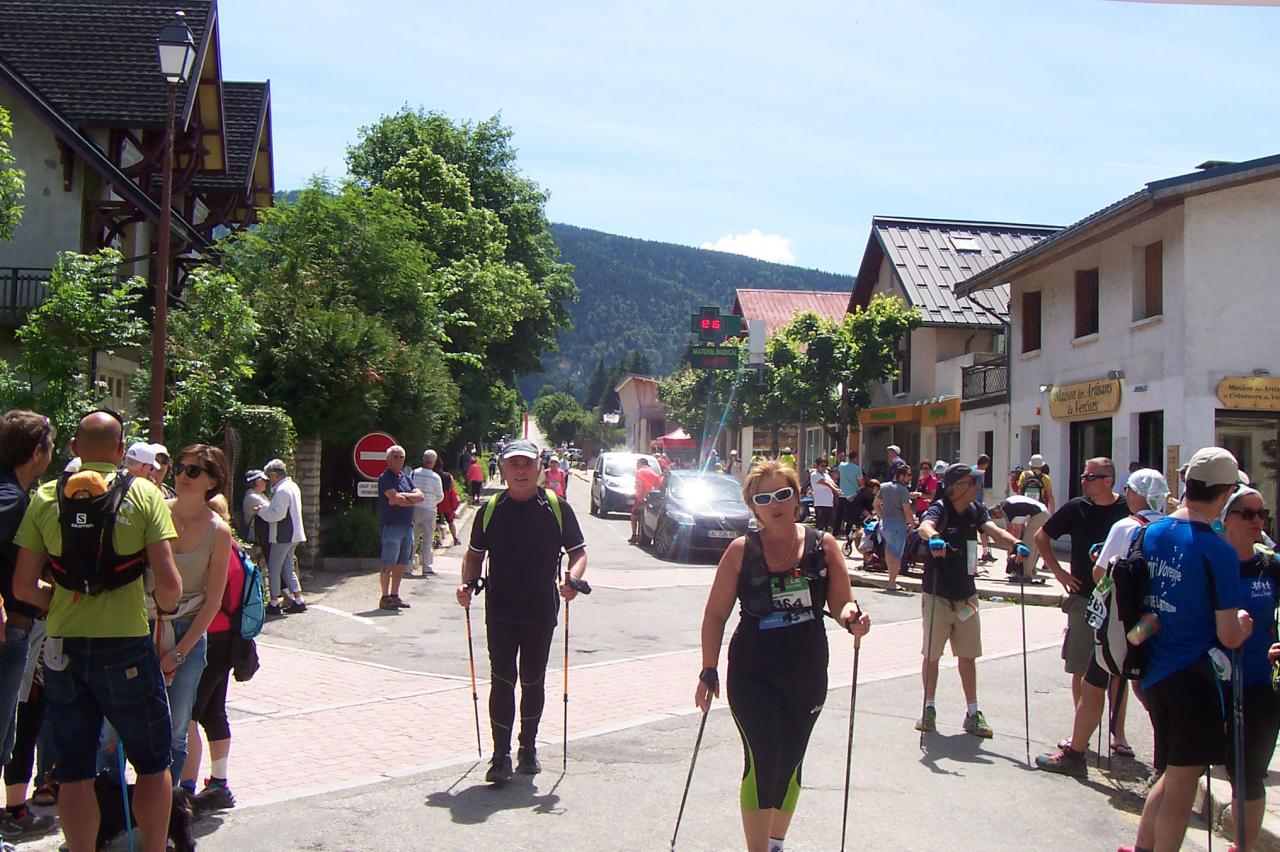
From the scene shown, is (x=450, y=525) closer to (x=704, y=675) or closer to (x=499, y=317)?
(x=499, y=317)

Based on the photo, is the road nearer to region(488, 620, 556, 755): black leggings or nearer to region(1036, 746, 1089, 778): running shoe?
region(1036, 746, 1089, 778): running shoe

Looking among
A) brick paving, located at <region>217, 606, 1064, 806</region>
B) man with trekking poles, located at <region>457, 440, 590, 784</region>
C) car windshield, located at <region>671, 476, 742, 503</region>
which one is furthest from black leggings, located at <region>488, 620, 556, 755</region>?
car windshield, located at <region>671, 476, 742, 503</region>

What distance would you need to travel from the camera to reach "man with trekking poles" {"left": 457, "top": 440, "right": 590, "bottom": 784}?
629 centimetres

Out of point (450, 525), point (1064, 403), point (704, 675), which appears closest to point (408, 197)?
point (450, 525)

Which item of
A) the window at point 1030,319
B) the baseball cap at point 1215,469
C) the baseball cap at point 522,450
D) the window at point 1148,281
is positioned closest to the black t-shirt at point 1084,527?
the baseball cap at point 1215,469

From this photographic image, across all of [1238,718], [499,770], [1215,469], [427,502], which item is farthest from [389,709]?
[427,502]

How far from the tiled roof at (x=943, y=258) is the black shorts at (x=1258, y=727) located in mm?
26682

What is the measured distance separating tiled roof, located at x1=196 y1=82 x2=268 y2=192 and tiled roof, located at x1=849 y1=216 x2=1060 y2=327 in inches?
699

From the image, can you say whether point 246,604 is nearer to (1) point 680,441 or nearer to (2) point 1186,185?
(2) point 1186,185

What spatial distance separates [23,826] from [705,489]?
54.0 feet

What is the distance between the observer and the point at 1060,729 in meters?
7.92

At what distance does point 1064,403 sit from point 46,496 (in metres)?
22.0

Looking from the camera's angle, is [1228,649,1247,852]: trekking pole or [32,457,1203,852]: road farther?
[32,457,1203,852]: road

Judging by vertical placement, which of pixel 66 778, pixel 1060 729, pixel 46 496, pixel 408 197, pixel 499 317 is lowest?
pixel 1060 729
